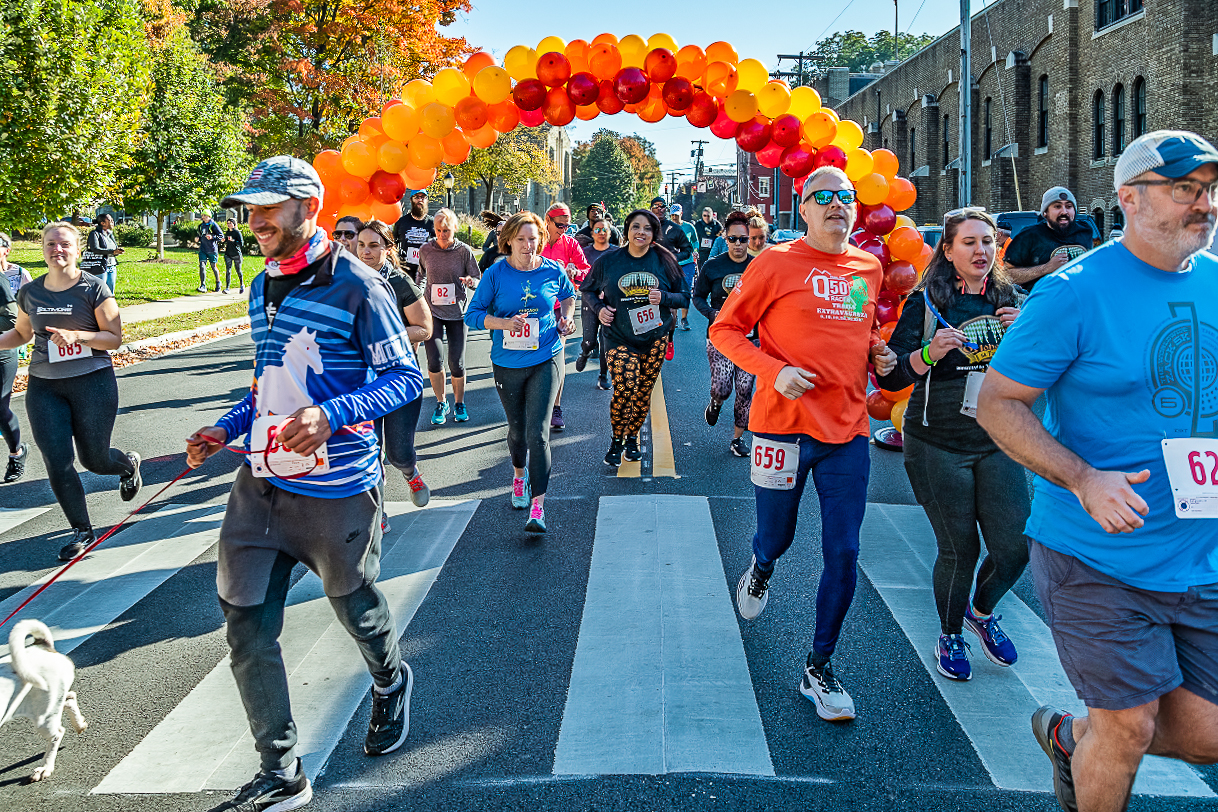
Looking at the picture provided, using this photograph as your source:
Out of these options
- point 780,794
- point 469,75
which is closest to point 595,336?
point 469,75

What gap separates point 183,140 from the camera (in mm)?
35562

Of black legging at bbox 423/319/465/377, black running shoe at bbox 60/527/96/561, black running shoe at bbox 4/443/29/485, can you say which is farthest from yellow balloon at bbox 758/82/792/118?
black running shoe at bbox 4/443/29/485

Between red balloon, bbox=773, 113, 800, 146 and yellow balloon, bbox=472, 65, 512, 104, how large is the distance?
2.34m

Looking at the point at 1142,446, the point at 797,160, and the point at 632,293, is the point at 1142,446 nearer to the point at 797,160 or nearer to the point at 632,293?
the point at 797,160

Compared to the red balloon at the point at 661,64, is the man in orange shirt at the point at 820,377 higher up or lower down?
lower down

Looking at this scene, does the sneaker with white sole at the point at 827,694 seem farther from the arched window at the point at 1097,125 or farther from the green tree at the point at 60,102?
the arched window at the point at 1097,125

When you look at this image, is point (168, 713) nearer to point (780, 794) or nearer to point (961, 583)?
point (780, 794)

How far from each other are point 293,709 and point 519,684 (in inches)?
36.4

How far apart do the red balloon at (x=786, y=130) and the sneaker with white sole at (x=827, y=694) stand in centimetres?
476

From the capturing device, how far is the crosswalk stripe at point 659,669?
141 inches

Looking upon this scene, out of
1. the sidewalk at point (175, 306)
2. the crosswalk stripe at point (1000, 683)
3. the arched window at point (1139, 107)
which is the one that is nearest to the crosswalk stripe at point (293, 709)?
the crosswalk stripe at point (1000, 683)

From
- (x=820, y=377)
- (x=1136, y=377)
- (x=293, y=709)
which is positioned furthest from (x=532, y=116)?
(x=1136, y=377)

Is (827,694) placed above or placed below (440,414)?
below

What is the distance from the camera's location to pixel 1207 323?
2561 millimetres
